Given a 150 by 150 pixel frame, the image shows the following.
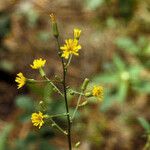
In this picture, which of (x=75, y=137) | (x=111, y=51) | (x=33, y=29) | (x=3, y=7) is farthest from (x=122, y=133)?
(x=3, y=7)

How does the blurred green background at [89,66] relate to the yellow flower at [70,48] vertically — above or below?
above

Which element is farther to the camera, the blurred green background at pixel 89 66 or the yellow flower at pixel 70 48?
the blurred green background at pixel 89 66

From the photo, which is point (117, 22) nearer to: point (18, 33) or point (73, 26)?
point (73, 26)

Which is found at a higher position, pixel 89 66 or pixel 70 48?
pixel 89 66

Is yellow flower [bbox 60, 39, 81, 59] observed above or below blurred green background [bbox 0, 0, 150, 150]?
below

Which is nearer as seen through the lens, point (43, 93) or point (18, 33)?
point (43, 93)

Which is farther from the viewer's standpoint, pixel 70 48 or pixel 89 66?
pixel 89 66

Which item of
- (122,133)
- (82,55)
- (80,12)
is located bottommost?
(122,133)

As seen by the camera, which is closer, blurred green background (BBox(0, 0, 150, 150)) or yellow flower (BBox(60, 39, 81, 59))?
yellow flower (BBox(60, 39, 81, 59))
